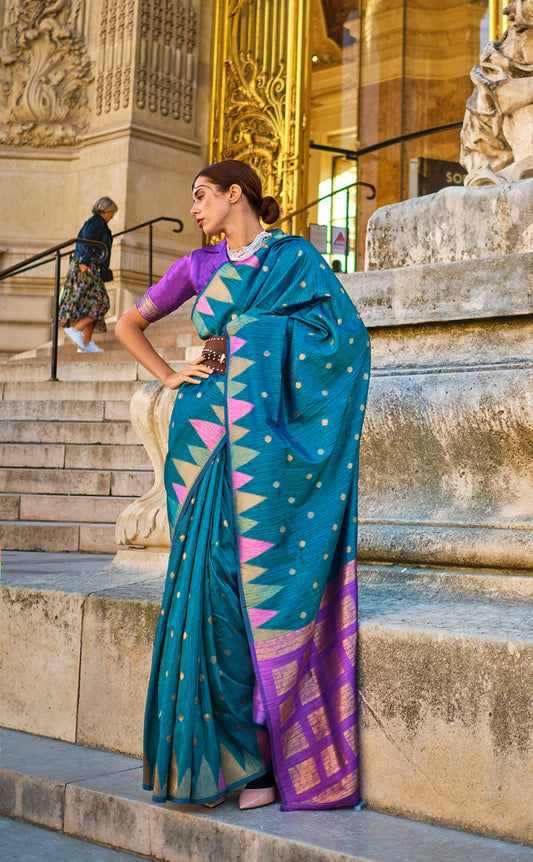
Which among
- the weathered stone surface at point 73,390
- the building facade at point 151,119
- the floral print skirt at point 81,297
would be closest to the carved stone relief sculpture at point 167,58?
the building facade at point 151,119

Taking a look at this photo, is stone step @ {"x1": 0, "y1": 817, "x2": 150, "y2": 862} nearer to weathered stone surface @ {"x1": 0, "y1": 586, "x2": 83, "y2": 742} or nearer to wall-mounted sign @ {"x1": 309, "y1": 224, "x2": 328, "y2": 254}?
weathered stone surface @ {"x1": 0, "y1": 586, "x2": 83, "y2": 742}

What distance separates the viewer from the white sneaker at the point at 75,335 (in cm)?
1032

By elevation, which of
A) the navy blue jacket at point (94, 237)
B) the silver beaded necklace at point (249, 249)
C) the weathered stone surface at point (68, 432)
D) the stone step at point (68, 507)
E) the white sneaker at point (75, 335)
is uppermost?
the navy blue jacket at point (94, 237)

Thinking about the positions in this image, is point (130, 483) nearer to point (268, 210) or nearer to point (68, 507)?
point (68, 507)

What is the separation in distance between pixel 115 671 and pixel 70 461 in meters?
4.50

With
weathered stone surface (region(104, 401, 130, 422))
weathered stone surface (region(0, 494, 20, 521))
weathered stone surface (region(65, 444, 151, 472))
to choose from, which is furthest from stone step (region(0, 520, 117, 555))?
weathered stone surface (region(104, 401, 130, 422))

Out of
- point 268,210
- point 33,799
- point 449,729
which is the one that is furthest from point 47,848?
point 268,210

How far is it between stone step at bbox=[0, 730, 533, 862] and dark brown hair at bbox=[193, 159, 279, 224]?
56.3 inches

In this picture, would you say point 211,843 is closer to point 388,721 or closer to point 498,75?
point 388,721

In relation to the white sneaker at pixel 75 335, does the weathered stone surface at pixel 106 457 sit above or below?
below

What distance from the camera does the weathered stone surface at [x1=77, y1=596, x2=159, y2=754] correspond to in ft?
9.08

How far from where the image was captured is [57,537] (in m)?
6.42

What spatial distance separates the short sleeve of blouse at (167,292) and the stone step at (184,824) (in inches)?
48.2

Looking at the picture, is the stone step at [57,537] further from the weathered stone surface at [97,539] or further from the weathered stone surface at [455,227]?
the weathered stone surface at [455,227]
